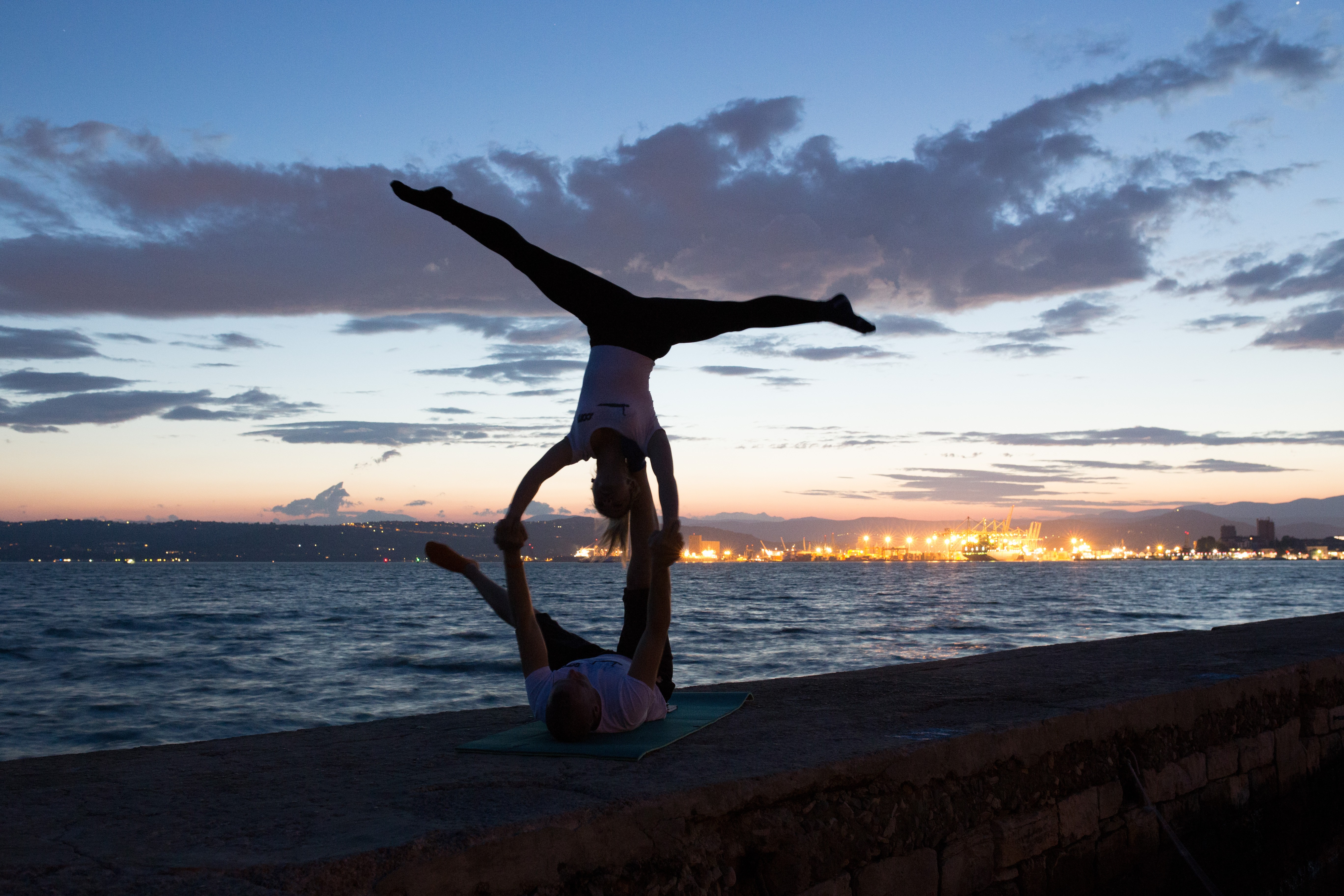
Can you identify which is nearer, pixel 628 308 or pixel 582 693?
pixel 582 693

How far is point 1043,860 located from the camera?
3.90 metres

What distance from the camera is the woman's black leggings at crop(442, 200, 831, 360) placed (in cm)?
429

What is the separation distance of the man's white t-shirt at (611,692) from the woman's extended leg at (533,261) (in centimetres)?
172

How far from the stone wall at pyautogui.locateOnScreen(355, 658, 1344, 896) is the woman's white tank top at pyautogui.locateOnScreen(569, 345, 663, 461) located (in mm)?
1864

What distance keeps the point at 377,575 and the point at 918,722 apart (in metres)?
107

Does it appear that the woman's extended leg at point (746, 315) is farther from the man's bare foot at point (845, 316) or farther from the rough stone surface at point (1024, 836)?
the rough stone surface at point (1024, 836)

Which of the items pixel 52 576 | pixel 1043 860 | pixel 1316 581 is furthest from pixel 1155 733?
pixel 52 576

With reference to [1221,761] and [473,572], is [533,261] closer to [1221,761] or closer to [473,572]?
[473,572]

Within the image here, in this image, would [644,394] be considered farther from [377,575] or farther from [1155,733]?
[377,575]

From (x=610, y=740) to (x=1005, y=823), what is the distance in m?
1.72

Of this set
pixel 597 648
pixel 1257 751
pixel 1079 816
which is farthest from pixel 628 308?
pixel 1257 751

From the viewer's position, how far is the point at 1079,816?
4.07 metres

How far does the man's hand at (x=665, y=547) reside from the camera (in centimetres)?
371

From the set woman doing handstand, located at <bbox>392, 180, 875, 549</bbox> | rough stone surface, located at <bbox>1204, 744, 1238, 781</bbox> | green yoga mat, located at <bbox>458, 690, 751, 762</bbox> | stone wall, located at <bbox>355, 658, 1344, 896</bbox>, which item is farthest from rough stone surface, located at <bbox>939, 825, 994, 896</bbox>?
rough stone surface, located at <bbox>1204, 744, 1238, 781</bbox>
